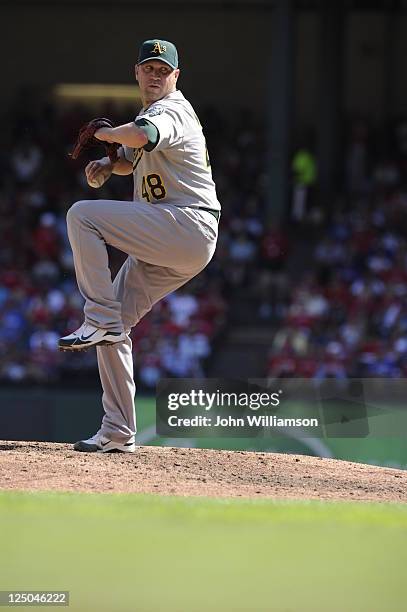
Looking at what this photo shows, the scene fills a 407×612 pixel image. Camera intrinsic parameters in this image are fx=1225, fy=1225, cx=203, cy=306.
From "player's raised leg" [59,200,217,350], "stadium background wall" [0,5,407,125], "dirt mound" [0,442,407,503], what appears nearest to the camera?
"dirt mound" [0,442,407,503]

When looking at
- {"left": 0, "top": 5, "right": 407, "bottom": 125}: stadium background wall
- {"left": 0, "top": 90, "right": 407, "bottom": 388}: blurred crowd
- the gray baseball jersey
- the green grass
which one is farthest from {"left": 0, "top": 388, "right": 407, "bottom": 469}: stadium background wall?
{"left": 0, "top": 5, "right": 407, "bottom": 125}: stadium background wall

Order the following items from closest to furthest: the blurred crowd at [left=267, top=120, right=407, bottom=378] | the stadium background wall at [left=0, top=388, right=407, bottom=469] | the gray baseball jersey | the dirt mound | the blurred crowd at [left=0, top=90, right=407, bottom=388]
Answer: the dirt mound, the gray baseball jersey, the stadium background wall at [left=0, top=388, right=407, bottom=469], the blurred crowd at [left=267, top=120, right=407, bottom=378], the blurred crowd at [left=0, top=90, right=407, bottom=388]

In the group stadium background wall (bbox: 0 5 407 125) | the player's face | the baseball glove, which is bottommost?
the baseball glove

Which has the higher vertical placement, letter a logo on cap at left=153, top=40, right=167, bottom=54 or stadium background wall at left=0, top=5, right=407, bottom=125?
stadium background wall at left=0, top=5, right=407, bottom=125

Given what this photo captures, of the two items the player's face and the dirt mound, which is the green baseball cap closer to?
the player's face

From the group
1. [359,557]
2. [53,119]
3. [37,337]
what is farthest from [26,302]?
[359,557]

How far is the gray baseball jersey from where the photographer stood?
6.49 metres

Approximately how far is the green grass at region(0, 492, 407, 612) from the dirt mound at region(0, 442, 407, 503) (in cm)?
112

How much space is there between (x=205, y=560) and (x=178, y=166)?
266cm

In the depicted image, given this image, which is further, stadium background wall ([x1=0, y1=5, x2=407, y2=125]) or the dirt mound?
stadium background wall ([x1=0, y1=5, x2=407, y2=125])

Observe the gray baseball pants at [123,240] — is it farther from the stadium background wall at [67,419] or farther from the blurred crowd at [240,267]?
the blurred crowd at [240,267]

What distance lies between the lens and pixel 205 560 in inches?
181

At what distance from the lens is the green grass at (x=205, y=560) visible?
4.57 m

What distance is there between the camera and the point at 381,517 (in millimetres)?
4805
